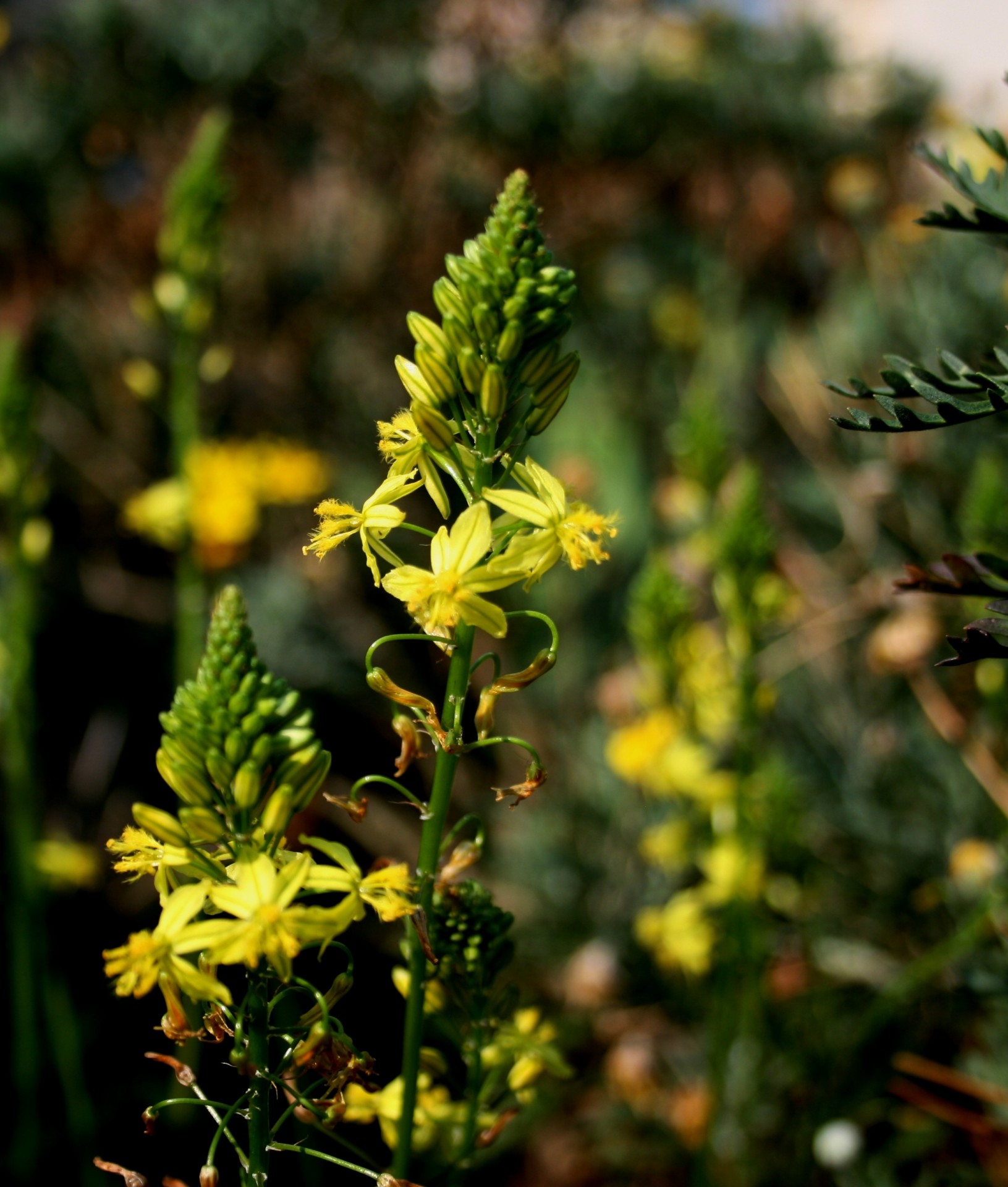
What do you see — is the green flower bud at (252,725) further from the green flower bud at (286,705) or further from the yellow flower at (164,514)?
the yellow flower at (164,514)

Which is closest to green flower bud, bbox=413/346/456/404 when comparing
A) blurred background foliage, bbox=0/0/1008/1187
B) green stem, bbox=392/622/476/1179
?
green stem, bbox=392/622/476/1179

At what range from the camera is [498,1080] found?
2.64ft

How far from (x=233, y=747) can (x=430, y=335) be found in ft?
0.96

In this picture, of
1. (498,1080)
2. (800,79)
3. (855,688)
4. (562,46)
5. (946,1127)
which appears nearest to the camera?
(498,1080)

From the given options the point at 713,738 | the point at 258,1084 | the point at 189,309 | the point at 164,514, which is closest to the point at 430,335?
the point at 258,1084

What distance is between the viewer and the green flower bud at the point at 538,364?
67cm

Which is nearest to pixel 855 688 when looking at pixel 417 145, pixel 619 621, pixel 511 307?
pixel 619 621

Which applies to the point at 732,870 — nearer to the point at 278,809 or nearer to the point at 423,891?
the point at 423,891

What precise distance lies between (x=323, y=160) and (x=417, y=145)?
1.17 ft

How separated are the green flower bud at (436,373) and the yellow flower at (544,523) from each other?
70 millimetres

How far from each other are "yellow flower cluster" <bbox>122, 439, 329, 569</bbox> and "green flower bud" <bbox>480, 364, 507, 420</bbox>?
4.24 feet

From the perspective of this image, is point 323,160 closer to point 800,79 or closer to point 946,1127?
point 800,79

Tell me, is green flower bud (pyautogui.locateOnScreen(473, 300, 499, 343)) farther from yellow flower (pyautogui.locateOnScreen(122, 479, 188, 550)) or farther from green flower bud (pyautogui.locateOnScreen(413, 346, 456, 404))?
yellow flower (pyautogui.locateOnScreen(122, 479, 188, 550))

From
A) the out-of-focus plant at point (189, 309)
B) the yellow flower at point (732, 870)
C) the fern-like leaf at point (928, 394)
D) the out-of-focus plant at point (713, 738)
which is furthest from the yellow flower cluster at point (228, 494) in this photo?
the fern-like leaf at point (928, 394)
